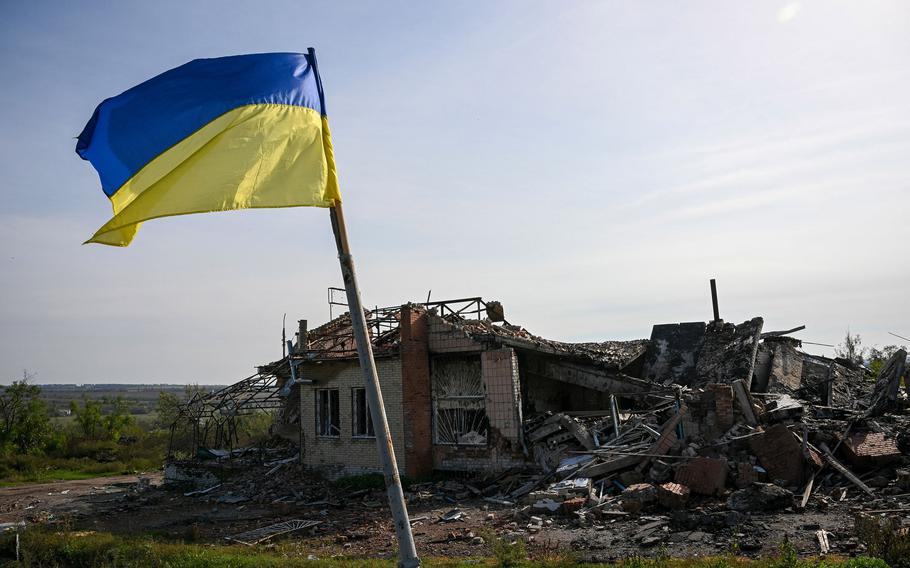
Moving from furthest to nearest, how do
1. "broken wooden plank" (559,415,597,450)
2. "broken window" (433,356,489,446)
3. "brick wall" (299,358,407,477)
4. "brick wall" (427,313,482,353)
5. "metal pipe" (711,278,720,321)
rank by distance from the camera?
"metal pipe" (711,278,720,321) < "brick wall" (299,358,407,477) < "brick wall" (427,313,482,353) < "broken window" (433,356,489,446) < "broken wooden plank" (559,415,597,450)

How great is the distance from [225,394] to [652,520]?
48.9ft

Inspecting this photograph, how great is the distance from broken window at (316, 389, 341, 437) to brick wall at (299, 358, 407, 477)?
15cm

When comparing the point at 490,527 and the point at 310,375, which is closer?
the point at 490,527

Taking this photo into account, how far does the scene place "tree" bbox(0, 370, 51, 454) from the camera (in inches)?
1261

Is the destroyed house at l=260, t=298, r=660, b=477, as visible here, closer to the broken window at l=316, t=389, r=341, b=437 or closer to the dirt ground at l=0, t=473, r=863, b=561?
the broken window at l=316, t=389, r=341, b=437

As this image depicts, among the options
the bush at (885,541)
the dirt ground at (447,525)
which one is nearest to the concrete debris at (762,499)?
the dirt ground at (447,525)

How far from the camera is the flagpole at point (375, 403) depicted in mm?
5988

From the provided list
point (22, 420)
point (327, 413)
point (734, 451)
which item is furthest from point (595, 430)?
point (22, 420)

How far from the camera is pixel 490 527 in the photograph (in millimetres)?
13273

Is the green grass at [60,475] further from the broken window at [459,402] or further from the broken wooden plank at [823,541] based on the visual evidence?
the broken wooden plank at [823,541]

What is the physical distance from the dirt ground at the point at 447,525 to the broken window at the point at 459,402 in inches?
95.6

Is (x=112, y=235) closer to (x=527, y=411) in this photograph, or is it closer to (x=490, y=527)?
(x=490, y=527)

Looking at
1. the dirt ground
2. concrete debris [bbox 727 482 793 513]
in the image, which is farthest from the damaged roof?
concrete debris [bbox 727 482 793 513]

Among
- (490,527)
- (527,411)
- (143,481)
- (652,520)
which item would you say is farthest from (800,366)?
(143,481)
